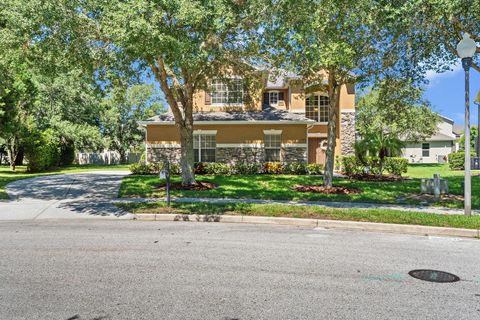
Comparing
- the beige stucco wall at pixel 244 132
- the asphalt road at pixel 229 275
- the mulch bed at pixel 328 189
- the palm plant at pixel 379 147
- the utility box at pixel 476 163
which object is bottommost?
the asphalt road at pixel 229 275

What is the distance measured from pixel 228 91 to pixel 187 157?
9.17 metres

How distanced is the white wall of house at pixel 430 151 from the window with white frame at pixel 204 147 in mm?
31763

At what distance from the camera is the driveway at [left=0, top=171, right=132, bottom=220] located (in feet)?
36.2

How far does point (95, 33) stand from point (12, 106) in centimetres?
1407

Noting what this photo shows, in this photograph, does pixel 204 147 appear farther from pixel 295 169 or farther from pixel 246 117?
pixel 295 169

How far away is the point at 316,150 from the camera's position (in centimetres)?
2806

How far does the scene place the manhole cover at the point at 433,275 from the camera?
18.7ft

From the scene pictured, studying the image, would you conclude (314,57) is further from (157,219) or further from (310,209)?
(157,219)

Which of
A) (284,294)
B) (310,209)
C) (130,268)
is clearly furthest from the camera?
(310,209)

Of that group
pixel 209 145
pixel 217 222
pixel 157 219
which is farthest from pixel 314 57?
pixel 209 145


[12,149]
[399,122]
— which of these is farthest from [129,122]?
[399,122]

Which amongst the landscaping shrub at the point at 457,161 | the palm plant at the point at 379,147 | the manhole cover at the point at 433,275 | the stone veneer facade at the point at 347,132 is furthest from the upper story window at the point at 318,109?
the manhole cover at the point at 433,275

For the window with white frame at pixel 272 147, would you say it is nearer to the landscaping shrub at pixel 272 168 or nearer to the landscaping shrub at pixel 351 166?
the landscaping shrub at pixel 272 168

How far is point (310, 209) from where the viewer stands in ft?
36.7
